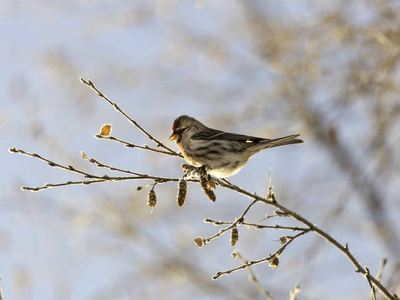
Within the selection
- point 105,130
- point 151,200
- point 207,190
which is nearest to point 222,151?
point 207,190

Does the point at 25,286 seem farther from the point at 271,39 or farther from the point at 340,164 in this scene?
the point at 340,164

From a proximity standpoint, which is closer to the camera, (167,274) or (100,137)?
(100,137)

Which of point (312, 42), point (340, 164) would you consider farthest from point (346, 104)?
point (340, 164)

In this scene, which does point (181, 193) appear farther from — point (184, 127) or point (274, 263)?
point (184, 127)

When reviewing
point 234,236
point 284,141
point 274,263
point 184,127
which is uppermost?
point 184,127

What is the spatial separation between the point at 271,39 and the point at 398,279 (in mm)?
4103

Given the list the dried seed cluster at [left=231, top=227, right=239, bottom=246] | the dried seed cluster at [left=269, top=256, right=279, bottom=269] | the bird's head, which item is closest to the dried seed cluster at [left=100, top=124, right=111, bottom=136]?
the dried seed cluster at [left=231, top=227, right=239, bottom=246]

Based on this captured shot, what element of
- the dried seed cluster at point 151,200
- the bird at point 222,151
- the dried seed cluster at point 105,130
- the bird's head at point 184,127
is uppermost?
the bird's head at point 184,127

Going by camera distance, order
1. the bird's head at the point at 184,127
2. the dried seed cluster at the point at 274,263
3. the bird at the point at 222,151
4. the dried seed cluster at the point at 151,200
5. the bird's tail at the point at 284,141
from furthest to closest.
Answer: the bird's head at the point at 184,127
the bird at the point at 222,151
the bird's tail at the point at 284,141
the dried seed cluster at the point at 151,200
the dried seed cluster at the point at 274,263

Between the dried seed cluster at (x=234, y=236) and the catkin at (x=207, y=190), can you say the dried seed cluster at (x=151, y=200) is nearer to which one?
the catkin at (x=207, y=190)

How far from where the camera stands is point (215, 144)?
12.5 feet

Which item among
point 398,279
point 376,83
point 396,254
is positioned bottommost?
Result: point 398,279

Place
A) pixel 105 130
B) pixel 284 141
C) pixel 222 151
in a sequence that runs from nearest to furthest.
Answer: pixel 105 130 < pixel 284 141 < pixel 222 151

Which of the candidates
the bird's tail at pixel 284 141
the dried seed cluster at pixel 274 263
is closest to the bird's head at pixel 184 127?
the bird's tail at pixel 284 141
